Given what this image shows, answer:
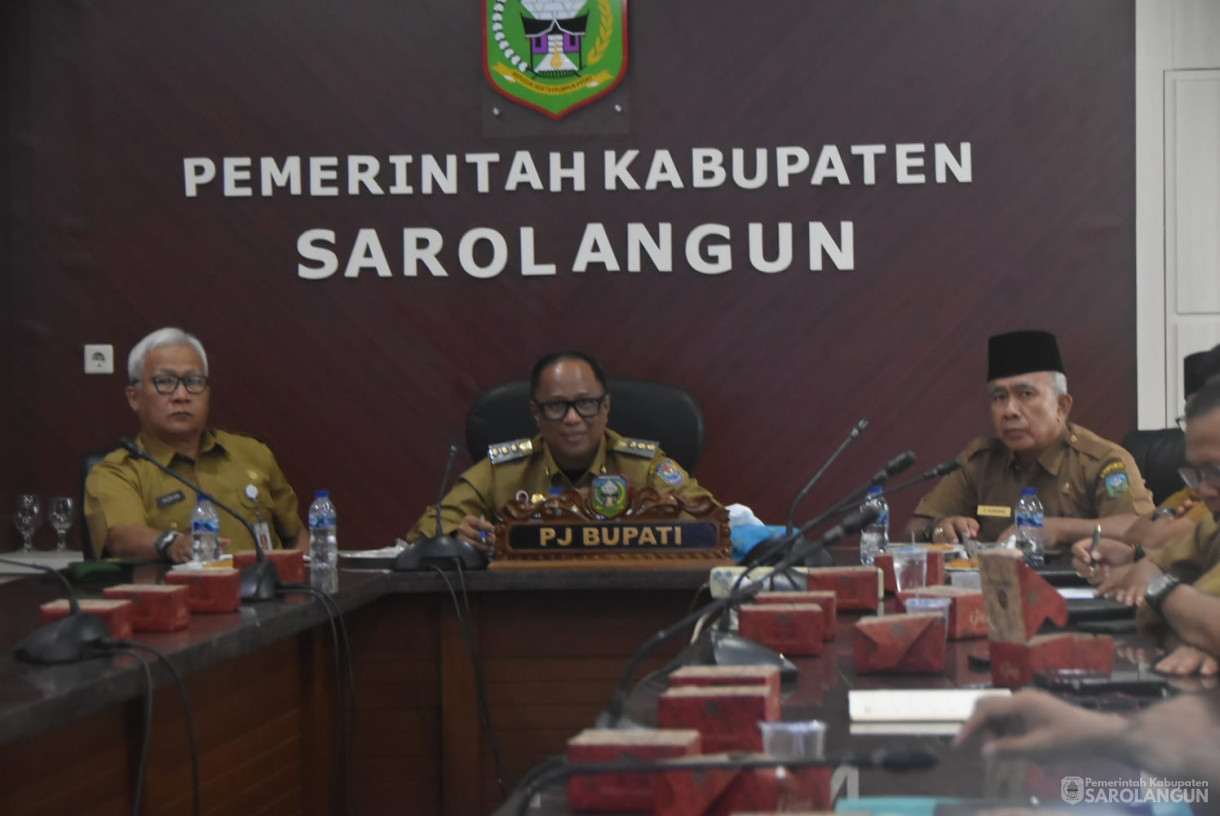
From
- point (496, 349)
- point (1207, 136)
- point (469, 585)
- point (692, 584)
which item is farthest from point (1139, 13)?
point (469, 585)

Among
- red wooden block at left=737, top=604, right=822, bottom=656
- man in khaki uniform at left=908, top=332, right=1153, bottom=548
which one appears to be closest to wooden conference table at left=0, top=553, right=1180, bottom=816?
red wooden block at left=737, top=604, right=822, bottom=656

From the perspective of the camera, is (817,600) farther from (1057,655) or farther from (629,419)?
(629,419)

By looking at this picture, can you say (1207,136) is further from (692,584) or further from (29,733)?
(29,733)

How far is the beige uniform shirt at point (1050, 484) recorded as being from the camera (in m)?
3.76

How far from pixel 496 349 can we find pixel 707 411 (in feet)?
2.47

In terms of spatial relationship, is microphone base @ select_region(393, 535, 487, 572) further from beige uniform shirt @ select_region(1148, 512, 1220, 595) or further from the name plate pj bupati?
beige uniform shirt @ select_region(1148, 512, 1220, 595)

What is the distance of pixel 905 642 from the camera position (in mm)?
1716

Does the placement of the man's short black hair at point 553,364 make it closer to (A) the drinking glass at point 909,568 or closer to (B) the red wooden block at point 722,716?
(A) the drinking glass at point 909,568

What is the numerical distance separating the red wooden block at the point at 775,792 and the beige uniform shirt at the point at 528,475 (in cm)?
276

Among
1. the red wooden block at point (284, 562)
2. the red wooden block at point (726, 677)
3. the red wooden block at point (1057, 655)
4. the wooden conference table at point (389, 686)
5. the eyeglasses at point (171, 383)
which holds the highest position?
the eyeglasses at point (171, 383)

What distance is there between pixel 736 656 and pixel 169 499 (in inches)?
103

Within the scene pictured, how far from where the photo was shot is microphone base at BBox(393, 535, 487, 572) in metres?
3.15

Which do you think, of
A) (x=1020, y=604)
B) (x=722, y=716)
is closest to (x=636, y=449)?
(x=1020, y=604)

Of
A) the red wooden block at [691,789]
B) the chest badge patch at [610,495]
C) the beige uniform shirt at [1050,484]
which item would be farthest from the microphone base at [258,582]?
the beige uniform shirt at [1050,484]
